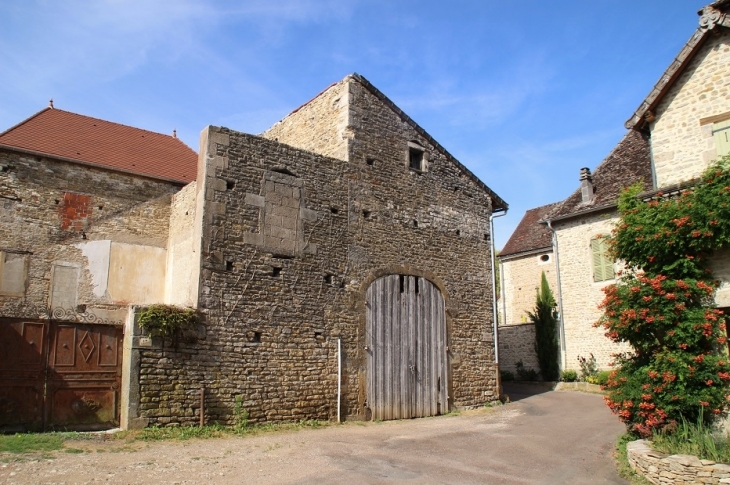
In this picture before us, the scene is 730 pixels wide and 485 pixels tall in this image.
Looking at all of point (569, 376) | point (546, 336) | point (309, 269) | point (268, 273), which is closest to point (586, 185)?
point (546, 336)

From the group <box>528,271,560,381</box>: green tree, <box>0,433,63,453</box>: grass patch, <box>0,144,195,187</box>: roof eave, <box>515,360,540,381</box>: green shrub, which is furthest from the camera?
<box>515,360,540,381</box>: green shrub

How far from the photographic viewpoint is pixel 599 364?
17266 millimetres

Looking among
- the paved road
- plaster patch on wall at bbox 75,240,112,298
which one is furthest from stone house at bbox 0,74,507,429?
the paved road

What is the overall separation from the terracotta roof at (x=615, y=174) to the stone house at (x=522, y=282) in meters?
3.24

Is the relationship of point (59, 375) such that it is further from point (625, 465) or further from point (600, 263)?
point (600, 263)

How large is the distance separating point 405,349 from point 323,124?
5368 millimetres

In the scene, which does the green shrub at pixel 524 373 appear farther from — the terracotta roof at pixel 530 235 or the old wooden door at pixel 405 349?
the old wooden door at pixel 405 349

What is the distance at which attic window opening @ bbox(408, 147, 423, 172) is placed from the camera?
13.8 metres

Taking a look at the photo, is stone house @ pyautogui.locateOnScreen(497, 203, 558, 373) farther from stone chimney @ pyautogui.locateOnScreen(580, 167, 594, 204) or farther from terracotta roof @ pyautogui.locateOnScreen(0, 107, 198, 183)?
terracotta roof @ pyautogui.locateOnScreen(0, 107, 198, 183)

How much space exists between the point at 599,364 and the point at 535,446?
945cm

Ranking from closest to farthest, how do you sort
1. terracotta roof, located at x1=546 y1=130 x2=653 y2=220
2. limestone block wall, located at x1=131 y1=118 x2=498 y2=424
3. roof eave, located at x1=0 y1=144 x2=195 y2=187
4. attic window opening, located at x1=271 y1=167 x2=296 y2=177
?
limestone block wall, located at x1=131 y1=118 x2=498 y2=424, attic window opening, located at x1=271 y1=167 x2=296 y2=177, roof eave, located at x1=0 y1=144 x2=195 y2=187, terracotta roof, located at x1=546 y1=130 x2=653 y2=220

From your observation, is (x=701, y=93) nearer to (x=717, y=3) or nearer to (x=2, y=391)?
(x=717, y=3)

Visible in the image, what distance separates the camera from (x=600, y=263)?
58.2ft

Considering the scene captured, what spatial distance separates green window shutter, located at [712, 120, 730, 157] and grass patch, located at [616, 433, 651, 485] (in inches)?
175
